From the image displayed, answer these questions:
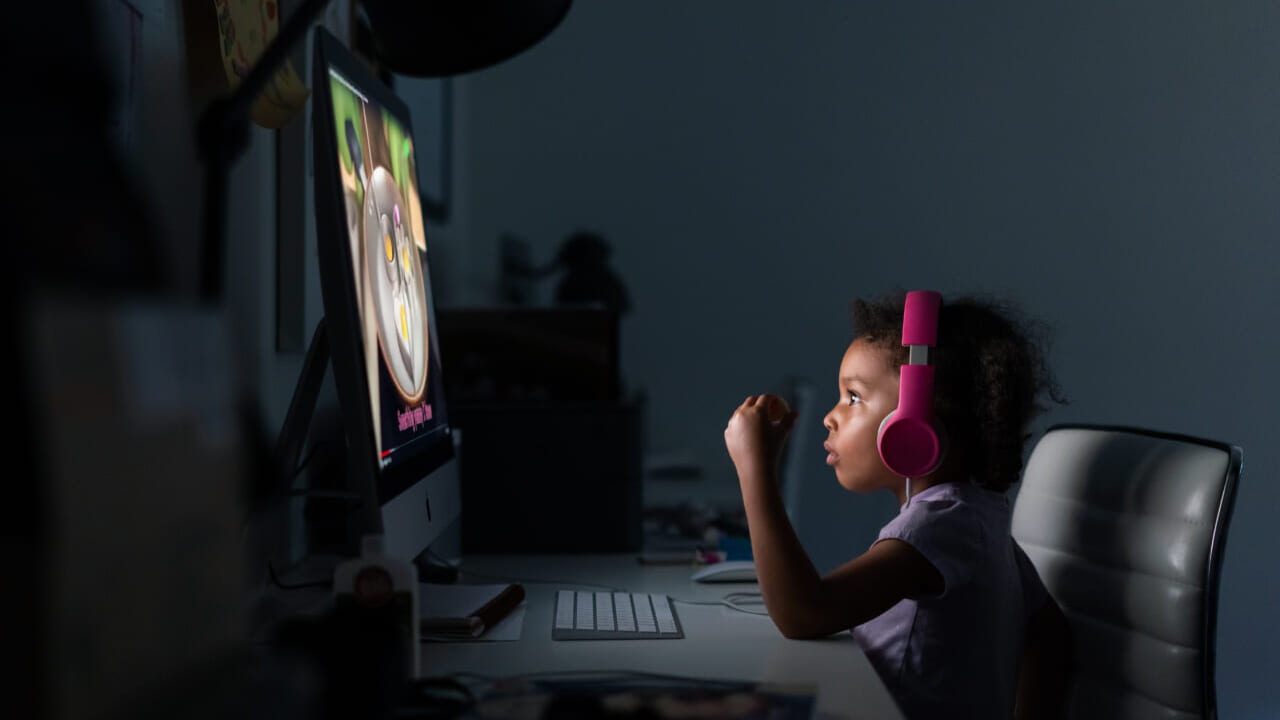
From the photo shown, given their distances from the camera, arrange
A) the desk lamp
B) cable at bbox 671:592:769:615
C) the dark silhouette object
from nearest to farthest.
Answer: the desk lamp
cable at bbox 671:592:769:615
the dark silhouette object

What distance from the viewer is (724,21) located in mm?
3582

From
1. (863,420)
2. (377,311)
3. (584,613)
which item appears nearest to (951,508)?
(863,420)

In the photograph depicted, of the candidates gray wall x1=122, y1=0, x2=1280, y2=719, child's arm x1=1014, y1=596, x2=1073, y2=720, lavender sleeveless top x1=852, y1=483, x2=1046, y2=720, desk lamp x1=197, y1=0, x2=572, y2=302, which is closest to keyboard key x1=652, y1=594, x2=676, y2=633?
lavender sleeveless top x1=852, y1=483, x2=1046, y2=720

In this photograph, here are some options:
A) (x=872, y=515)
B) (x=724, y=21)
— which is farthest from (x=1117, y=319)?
(x=724, y=21)

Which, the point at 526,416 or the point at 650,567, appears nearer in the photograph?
the point at 650,567

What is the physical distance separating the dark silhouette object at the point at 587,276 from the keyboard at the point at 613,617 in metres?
1.88

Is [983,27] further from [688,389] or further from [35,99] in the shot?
[35,99]

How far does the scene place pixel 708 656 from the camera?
85cm

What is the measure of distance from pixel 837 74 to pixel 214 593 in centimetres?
343

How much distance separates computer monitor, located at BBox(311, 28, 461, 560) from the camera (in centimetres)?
75

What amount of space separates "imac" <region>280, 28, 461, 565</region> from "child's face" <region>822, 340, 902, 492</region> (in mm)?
477

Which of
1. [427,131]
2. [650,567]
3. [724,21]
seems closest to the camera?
[650,567]

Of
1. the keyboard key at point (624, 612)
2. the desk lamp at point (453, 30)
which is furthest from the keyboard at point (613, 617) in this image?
the desk lamp at point (453, 30)

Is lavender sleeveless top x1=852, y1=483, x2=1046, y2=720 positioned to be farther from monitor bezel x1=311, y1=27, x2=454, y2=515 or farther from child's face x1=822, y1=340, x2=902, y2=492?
monitor bezel x1=311, y1=27, x2=454, y2=515
